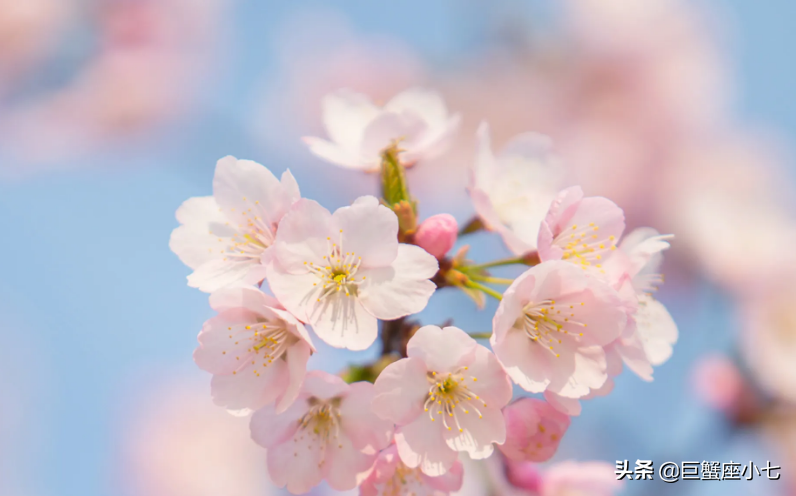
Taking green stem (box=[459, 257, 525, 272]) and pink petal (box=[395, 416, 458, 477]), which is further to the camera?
green stem (box=[459, 257, 525, 272])

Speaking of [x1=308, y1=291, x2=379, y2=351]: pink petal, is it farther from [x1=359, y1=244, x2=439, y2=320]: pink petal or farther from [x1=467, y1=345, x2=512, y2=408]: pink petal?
[x1=467, y1=345, x2=512, y2=408]: pink petal

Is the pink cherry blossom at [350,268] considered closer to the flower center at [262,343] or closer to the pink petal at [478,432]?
the flower center at [262,343]

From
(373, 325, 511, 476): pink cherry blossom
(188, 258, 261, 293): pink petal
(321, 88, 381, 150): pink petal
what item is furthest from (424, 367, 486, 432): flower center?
(321, 88, 381, 150): pink petal

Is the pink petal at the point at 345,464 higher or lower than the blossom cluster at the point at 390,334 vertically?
lower

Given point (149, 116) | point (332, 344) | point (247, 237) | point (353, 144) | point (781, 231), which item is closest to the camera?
point (332, 344)

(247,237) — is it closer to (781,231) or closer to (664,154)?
(664,154)

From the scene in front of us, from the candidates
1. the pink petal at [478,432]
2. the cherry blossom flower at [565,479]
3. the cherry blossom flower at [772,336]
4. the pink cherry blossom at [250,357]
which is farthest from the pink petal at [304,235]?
the cherry blossom flower at [772,336]

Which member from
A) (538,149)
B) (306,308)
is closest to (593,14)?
(538,149)
